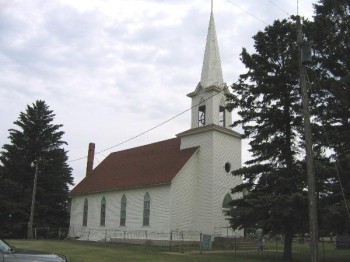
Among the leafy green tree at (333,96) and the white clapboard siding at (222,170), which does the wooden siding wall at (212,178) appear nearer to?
the white clapboard siding at (222,170)

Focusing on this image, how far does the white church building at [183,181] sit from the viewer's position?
3638 cm

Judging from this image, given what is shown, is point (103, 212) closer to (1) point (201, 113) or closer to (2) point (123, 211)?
(2) point (123, 211)

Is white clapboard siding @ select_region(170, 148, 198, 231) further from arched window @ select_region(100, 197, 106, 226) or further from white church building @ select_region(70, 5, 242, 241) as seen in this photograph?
arched window @ select_region(100, 197, 106, 226)

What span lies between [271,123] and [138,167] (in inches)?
810

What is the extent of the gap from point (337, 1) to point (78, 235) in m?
35.1

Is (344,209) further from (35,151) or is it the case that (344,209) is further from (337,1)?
(35,151)

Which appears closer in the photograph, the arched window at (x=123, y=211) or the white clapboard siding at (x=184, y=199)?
the white clapboard siding at (x=184, y=199)

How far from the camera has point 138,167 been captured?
42844 mm

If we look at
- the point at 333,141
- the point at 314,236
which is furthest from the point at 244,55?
the point at 314,236

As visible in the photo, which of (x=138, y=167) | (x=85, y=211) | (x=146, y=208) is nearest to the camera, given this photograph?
(x=146, y=208)

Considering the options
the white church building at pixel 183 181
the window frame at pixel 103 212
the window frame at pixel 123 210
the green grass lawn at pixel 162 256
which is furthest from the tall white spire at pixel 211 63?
the green grass lawn at pixel 162 256

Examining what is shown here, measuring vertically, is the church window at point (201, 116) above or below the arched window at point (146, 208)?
above

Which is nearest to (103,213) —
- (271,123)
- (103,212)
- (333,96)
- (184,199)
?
(103,212)

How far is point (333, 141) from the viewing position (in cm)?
2178
